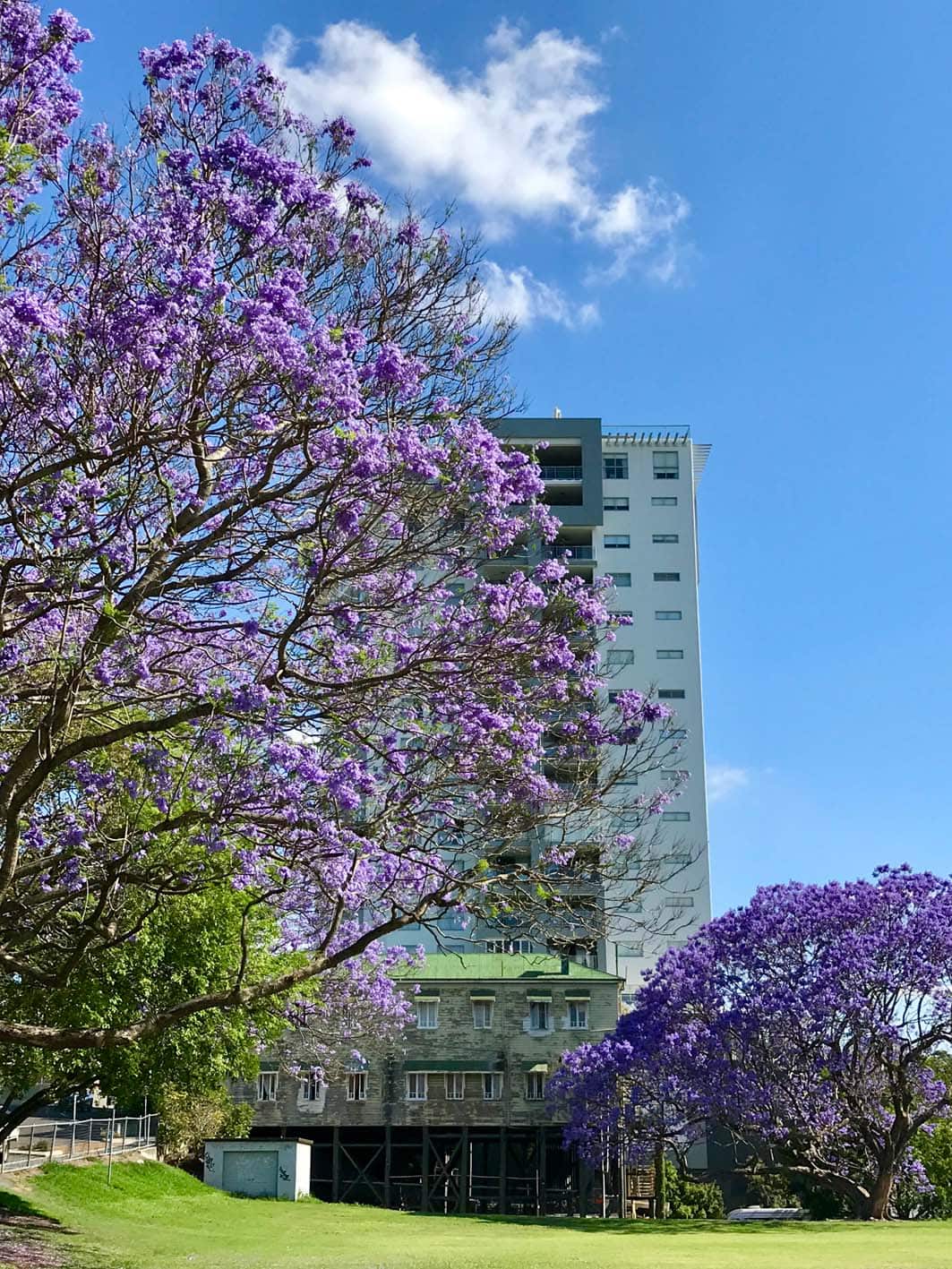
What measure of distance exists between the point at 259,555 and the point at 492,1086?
3790 centimetres

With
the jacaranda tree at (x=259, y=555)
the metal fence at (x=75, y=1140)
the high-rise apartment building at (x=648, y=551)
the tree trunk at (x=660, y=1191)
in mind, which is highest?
the high-rise apartment building at (x=648, y=551)

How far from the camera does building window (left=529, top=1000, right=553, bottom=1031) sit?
44.2 metres

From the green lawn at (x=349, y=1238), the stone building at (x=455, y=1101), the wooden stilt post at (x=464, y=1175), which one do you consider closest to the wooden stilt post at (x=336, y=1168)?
the stone building at (x=455, y=1101)

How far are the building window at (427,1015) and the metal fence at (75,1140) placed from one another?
918 centimetres

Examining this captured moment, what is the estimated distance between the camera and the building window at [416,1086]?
43781mm

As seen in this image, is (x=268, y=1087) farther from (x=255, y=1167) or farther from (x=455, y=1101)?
(x=255, y=1167)

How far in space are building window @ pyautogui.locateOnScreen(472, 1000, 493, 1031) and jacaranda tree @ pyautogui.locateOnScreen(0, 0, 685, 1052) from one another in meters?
34.8

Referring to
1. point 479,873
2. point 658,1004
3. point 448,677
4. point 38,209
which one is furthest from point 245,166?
point 658,1004

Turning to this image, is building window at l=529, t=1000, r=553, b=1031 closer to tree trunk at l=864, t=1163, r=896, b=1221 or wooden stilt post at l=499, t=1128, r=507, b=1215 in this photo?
wooden stilt post at l=499, t=1128, r=507, b=1215

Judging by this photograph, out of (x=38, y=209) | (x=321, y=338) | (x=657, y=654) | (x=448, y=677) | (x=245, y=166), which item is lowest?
(x=448, y=677)

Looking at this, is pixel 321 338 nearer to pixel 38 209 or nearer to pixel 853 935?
pixel 38 209

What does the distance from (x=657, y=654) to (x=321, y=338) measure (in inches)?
2114

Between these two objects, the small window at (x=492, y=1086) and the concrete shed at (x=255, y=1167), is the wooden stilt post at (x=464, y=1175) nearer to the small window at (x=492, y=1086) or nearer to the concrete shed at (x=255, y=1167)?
the small window at (x=492, y=1086)

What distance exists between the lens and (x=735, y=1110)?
3031 cm
